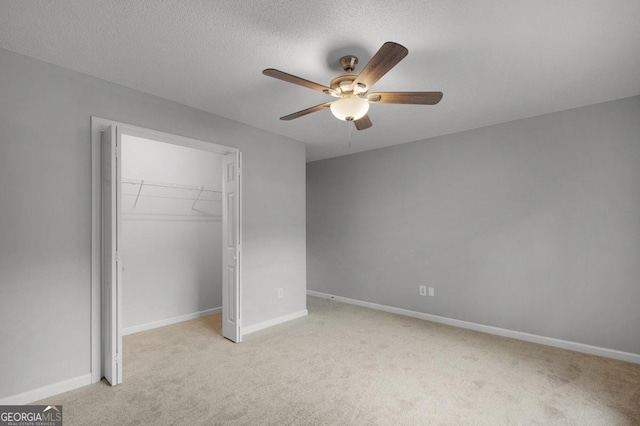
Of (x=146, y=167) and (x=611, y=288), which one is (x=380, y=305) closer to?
(x=611, y=288)

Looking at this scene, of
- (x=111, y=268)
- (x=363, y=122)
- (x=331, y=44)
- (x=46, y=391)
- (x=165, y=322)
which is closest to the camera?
(x=331, y=44)

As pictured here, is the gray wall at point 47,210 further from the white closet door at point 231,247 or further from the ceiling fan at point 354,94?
the ceiling fan at point 354,94

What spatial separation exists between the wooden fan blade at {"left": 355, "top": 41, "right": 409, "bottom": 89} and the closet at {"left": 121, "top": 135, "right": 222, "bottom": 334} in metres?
3.17

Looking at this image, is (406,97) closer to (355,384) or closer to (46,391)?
(355,384)

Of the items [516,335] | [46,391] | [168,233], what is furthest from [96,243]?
[516,335]

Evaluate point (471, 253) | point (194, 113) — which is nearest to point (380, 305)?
point (471, 253)

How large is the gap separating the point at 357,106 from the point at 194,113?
1.94 m

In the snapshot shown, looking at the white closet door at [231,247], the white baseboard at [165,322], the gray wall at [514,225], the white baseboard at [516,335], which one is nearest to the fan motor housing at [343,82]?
the white closet door at [231,247]

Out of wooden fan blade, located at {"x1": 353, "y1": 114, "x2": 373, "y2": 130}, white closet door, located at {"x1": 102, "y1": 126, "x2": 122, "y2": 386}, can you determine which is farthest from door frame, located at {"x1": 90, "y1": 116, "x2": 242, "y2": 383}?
wooden fan blade, located at {"x1": 353, "y1": 114, "x2": 373, "y2": 130}

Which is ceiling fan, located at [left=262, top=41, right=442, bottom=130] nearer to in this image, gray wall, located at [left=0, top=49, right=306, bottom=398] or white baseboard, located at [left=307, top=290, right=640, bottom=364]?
gray wall, located at [left=0, top=49, right=306, bottom=398]

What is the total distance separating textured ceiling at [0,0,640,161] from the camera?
5.93 feet

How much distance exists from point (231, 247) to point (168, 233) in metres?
1.17

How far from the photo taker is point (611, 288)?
308cm

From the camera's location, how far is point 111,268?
8.27ft
